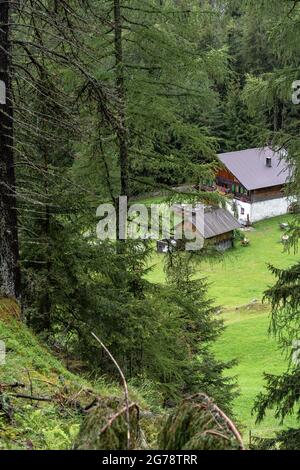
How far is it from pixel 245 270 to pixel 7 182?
28.9 metres

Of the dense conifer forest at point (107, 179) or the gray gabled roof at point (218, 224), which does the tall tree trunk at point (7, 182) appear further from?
the gray gabled roof at point (218, 224)

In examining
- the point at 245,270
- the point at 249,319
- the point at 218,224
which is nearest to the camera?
the point at 249,319

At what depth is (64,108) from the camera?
8.04 m

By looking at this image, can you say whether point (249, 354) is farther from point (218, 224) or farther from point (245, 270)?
point (218, 224)

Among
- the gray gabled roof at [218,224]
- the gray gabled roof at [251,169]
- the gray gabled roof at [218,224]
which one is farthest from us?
the gray gabled roof at [251,169]

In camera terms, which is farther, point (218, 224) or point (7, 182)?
point (218, 224)

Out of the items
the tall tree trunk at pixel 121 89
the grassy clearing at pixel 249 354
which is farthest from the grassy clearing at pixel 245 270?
the tall tree trunk at pixel 121 89

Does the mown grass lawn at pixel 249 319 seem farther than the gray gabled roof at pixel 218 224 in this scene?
No

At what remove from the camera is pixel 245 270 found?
35.5m

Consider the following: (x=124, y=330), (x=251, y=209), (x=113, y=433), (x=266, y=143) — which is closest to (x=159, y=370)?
(x=124, y=330)

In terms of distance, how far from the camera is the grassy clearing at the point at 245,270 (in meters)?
31.0

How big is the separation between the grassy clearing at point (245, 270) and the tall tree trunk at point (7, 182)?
62.9 feet

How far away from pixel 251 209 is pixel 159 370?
123 feet

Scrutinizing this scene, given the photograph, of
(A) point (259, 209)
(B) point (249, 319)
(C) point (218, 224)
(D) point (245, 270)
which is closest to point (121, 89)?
(B) point (249, 319)
